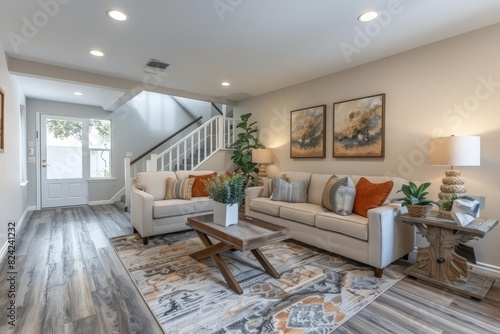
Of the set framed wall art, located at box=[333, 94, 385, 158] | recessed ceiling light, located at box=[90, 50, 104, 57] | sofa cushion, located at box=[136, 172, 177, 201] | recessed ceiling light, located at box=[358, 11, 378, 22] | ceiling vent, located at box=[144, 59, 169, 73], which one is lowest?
sofa cushion, located at box=[136, 172, 177, 201]

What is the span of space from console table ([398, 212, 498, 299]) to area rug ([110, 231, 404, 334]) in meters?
0.30

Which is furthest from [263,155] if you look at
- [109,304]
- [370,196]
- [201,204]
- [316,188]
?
[109,304]

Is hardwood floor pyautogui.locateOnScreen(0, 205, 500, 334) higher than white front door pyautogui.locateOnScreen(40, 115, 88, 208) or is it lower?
lower

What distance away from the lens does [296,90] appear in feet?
14.4

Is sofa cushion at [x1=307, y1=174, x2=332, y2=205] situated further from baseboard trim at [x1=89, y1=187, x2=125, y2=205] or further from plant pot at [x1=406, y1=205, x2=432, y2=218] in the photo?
baseboard trim at [x1=89, y1=187, x2=125, y2=205]

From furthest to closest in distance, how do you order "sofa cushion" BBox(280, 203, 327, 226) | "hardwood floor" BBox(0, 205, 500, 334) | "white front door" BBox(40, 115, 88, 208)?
1. "white front door" BBox(40, 115, 88, 208)
2. "sofa cushion" BBox(280, 203, 327, 226)
3. "hardwood floor" BBox(0, 205, 500, 334)

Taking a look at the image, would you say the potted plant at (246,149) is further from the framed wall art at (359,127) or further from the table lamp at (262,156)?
the framed wall art at (359,127)

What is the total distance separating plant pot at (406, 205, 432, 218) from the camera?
230 centimetres

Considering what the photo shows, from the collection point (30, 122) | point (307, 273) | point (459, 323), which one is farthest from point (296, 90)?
point (30, 122)

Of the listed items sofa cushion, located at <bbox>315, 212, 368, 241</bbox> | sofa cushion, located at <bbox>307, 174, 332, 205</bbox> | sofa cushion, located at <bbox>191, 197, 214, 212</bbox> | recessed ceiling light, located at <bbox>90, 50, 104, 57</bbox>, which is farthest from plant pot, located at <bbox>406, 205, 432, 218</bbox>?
recessed ceiling light, located at <bbox>90, 50, 104, 57</bbox>

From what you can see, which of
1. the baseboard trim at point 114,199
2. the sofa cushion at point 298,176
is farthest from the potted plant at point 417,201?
the baseboard trim at point 114,199

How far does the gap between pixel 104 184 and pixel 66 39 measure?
160 inches

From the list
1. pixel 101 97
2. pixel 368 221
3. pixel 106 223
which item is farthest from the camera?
pixel 101 97

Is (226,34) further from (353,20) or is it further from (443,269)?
(443,269)
